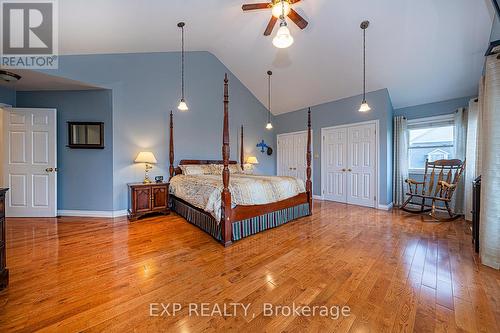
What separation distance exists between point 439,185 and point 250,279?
170 inches

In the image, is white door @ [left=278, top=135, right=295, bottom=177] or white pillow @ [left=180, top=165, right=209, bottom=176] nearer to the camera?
→ white pillow @ [left=180, top=165, right=209, bottom=176]

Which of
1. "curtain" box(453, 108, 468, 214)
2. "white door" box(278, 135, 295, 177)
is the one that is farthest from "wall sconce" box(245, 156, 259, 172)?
"curtain" box(453, 108, 468, 214)

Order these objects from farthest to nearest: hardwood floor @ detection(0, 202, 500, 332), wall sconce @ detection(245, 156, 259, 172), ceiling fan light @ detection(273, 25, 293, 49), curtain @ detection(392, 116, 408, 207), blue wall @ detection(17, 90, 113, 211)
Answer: wall sconce @ detection(245, 156, 259, 172), curtain @ detection(392, 116, 408, 207), blue wall @ detection(17, 90, 113, 211), ceiling fan light @ detection(273, 25, 293, 49), hardwood floor @ detection(0, 202, 500, 332)

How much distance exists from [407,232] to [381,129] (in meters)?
2.46

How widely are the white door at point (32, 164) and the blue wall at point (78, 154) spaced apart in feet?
0.54

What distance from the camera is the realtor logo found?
8.39ft

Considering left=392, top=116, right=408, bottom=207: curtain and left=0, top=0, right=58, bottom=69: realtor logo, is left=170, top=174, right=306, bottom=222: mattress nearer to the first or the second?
left=392, top=116, right=408, bottom=207: curtain

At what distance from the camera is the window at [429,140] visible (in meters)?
4.57

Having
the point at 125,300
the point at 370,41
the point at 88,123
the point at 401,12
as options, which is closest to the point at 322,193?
the point at 370,41

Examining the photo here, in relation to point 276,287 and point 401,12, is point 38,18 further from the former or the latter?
point 401,12

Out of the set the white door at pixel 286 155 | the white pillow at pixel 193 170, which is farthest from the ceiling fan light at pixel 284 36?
the white door at pixel 286 155

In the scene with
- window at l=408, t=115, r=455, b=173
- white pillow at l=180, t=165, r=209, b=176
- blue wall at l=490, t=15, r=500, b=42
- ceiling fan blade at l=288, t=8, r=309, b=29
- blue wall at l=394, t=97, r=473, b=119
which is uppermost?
ceiling fan blade at l=288, t=8, r=309, b=29

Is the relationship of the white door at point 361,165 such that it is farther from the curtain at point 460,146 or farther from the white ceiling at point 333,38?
the curtain at point 460,146

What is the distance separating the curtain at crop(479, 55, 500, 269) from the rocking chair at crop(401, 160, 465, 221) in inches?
76.5
